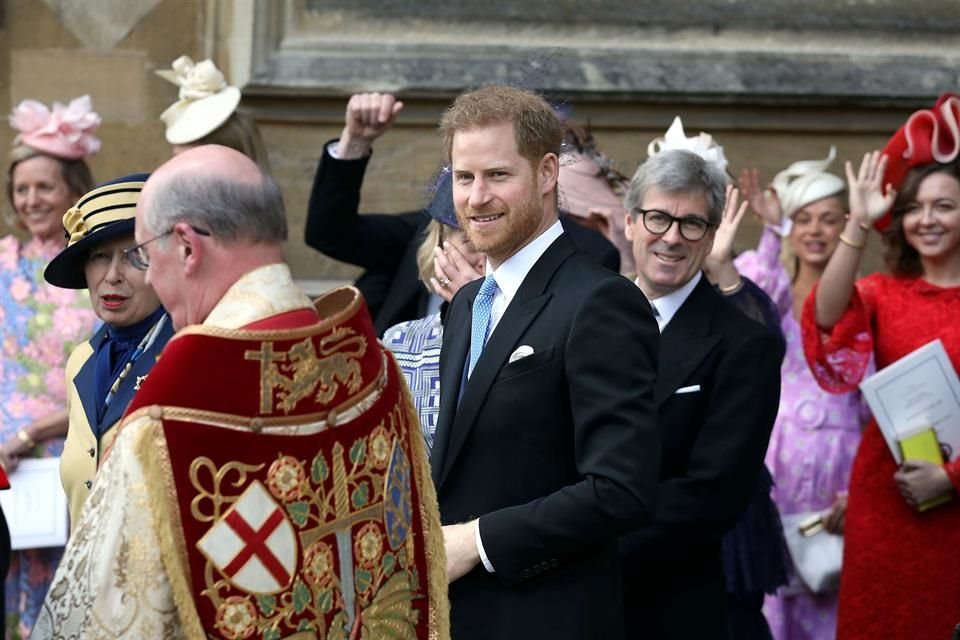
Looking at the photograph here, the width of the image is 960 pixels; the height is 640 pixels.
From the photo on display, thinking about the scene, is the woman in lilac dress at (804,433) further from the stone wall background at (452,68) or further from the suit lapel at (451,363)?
the suit lapel at (451,363)

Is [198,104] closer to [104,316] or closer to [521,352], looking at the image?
[104,316]

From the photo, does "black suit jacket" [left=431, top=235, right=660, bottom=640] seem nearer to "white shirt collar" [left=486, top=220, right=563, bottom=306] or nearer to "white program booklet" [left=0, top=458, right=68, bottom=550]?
"white shirt collar" [left=486, top=220, right=563, bottom=306]

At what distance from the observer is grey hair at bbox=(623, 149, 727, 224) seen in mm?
4891

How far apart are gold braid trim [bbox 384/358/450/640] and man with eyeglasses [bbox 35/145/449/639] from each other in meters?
0.08

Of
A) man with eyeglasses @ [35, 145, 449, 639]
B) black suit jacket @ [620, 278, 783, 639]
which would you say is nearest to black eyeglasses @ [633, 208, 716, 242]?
black suit jacket @ [620, 278, 783, 639]

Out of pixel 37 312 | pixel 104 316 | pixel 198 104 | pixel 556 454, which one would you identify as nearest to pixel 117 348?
pixel 104 316

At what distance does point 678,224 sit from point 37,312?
102 inches

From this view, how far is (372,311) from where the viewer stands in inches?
247

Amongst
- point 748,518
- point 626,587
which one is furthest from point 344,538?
point 748,518

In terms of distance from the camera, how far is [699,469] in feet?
14.6

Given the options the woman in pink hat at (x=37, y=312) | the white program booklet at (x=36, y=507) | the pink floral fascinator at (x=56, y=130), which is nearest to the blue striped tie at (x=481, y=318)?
the white program booklet at (x=36, y=507)

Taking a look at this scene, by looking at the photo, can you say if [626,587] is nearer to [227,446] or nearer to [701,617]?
[701,617]

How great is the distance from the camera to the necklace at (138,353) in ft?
14.4

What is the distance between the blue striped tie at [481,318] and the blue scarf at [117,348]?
0.95m
